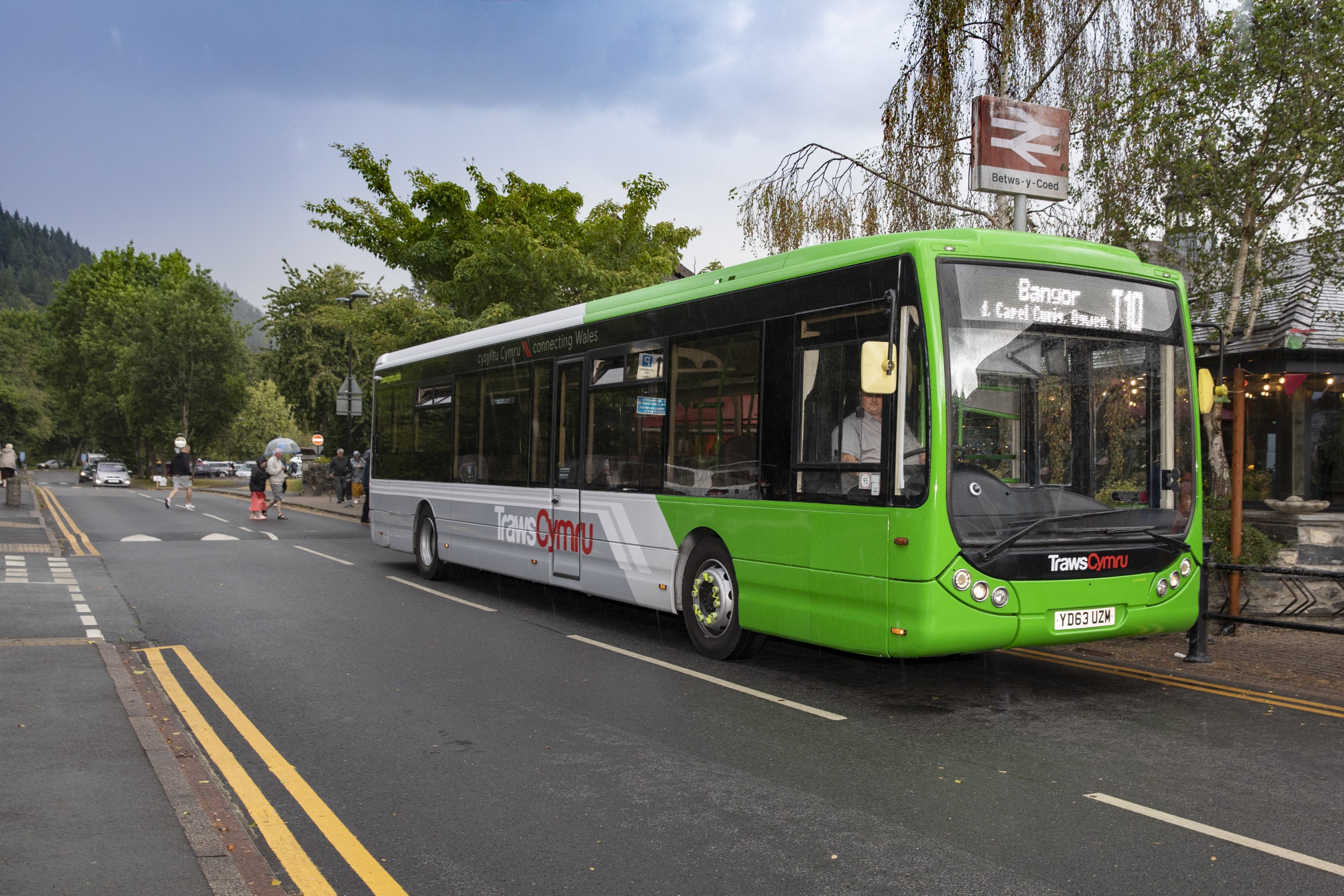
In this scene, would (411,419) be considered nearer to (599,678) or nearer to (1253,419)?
(599,678)

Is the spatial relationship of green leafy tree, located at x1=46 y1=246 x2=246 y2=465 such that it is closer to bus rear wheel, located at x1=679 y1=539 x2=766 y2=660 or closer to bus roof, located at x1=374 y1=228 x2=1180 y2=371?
bus roof, located at x1=374 y1=228 x2=1180 y2=371

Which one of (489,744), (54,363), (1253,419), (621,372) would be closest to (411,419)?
(621,372)

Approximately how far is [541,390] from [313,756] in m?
6.30

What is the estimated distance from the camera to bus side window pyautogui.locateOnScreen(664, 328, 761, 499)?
8.55 m

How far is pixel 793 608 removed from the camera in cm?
799

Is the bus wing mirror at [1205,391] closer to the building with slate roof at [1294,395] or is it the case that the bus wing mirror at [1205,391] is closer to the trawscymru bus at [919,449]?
the trawscymru bus at [919,449]

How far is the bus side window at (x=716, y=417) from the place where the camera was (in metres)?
8.55

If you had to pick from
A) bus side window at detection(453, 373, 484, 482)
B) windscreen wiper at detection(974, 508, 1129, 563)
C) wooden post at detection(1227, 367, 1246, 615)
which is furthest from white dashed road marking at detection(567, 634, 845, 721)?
wooden post at detection(1227, 367, 1246, 615)

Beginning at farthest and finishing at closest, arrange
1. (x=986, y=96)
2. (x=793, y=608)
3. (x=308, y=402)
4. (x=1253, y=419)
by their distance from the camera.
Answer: (x=308, y=402)
(x=1253, y=419)
(x=986, y=96)
(x=793, y=608)

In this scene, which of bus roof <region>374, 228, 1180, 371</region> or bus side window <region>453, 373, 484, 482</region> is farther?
bus side window <region>453, 373, 484, 482</region>

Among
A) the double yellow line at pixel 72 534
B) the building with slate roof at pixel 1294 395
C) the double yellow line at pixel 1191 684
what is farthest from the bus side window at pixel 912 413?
the double yellow line at pixel 72 534

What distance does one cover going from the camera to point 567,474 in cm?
1123

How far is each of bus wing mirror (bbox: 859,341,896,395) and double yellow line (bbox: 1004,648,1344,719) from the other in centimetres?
238

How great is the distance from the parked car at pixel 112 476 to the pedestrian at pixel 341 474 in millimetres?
30577
